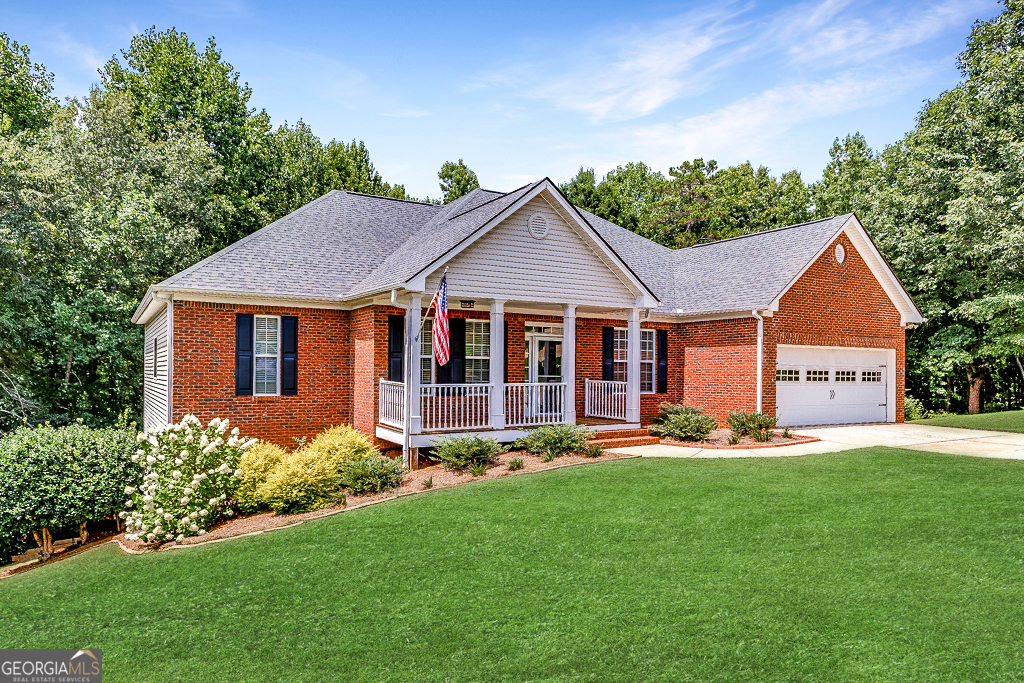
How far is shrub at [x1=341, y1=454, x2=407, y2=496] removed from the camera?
1127cm

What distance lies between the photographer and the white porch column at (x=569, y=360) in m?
15.0

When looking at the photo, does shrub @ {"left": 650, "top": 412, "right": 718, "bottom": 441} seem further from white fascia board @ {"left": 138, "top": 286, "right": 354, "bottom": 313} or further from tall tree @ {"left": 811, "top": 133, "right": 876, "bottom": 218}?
tall tree @ {"left": 811, "top": 133, "right": 876, "bottom": 218}

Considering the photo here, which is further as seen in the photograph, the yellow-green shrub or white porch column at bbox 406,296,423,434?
white porch column at bbox 406,296,423,434

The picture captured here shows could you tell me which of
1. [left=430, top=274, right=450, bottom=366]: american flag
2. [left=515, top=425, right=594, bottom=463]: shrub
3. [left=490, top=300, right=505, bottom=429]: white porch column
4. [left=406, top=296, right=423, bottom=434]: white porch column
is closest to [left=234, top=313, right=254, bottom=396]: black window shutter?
[left=406, top=296, right=423, bottom=434]: white porch column

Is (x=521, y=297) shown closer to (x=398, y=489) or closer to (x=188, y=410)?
(x=398, y=489)

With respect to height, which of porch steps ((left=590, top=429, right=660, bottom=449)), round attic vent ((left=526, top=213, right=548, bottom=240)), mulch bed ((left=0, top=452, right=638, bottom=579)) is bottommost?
mulch bed ((left=0, top=452, right=638, bottom=579))

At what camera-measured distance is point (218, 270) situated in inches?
581

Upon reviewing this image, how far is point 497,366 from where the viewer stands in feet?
46.6

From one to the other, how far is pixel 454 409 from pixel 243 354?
4890mm

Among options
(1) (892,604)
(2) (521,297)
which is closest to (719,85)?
(2) (521,297)

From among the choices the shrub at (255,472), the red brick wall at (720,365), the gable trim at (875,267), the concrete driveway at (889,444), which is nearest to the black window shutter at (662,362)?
the red brick wall at (720,365)

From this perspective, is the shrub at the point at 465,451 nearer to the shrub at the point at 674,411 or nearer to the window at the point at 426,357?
the window at the point at 426,357

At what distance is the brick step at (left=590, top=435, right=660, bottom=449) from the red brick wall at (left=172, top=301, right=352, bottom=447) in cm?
612

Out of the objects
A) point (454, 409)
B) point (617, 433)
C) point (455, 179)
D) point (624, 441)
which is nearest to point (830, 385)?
point (617, 433)
